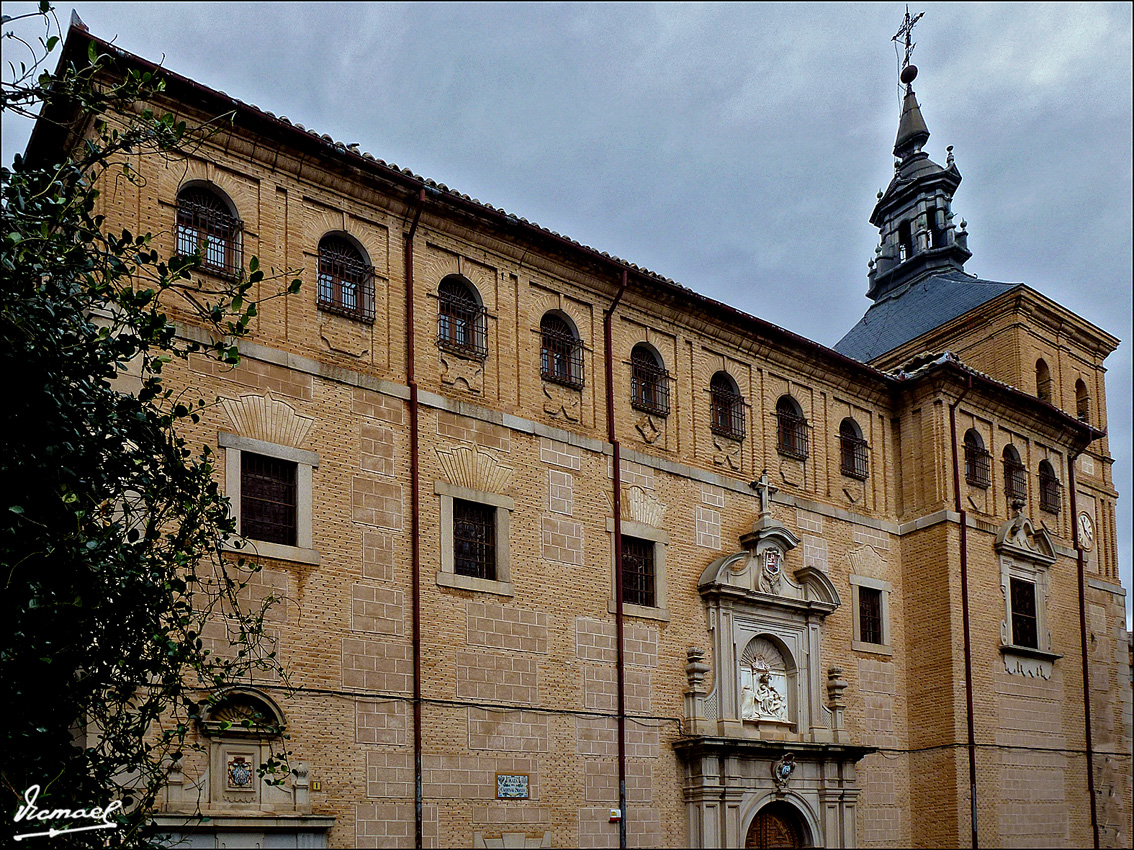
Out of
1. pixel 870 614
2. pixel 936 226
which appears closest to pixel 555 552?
pixel 870 614

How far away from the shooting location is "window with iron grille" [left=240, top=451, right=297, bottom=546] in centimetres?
1519

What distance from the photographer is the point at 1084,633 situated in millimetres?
26312

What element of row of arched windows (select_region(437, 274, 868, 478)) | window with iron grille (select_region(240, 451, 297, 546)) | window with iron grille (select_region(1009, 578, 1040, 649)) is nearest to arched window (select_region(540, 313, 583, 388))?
row of arched windows (select_region(437, 274, 868, 478))

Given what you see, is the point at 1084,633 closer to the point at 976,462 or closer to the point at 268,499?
the point at 976,462

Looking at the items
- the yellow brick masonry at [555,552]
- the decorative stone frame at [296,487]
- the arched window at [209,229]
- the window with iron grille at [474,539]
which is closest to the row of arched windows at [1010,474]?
the yellow brick masonry at [555,552]

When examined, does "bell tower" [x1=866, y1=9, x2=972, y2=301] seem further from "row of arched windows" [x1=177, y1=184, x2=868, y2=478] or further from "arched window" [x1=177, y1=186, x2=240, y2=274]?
"arched window" [x1=177, y1=186, x2=240, y2=274]

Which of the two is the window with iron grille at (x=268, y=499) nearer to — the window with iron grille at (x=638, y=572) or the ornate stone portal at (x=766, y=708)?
the window with iron grille at (x=638, y=572)

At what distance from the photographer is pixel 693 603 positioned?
64.9ft

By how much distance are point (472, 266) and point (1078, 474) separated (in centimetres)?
1659

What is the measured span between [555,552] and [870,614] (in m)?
7.49

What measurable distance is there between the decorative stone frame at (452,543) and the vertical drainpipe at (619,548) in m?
1.88

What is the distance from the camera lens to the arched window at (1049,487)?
88.0 feet

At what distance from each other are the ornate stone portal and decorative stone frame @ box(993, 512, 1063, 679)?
465cm

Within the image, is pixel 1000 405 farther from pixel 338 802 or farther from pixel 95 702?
pixel 95 702
